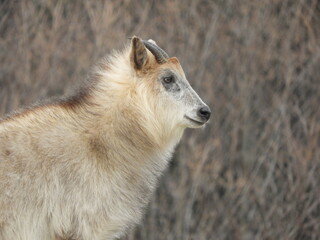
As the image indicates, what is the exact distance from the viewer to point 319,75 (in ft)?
50.0

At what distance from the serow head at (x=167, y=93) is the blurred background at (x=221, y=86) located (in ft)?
22.8

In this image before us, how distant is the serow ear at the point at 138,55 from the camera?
7.05 m

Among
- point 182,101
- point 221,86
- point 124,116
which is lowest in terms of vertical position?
point 124,116

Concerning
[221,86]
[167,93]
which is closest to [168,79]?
[167,93]

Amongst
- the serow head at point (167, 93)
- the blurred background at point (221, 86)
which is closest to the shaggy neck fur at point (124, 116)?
the serow head at point (167, 93)

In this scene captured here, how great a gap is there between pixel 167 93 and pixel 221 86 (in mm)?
7928

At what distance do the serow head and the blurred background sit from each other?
273 inches

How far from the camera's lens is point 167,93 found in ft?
23.6

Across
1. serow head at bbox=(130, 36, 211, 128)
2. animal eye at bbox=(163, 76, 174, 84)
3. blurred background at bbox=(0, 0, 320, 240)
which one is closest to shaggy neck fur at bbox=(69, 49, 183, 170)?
serow head at bbox=(130, 36, 211, 128)

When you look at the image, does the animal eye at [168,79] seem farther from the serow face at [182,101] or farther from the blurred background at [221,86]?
the blurred background at [221,86]

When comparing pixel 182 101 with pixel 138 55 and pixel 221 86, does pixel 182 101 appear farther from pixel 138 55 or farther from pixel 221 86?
pixel 221 86

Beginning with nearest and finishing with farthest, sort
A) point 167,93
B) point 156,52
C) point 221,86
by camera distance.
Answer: point 167,93, point 156,52, point 221,86

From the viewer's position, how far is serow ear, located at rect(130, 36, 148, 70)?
23.1 feet

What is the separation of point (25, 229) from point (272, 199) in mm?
8403
